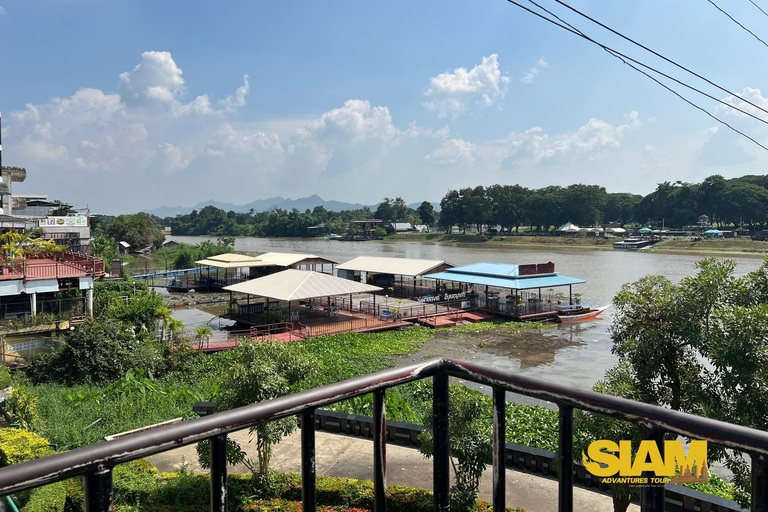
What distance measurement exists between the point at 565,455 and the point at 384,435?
0.56 metres

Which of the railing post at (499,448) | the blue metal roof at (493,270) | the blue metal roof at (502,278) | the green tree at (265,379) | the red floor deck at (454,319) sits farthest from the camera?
the blue metal roof at (493,270)

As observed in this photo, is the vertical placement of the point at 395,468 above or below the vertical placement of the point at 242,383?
below

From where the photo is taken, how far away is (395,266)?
34531mm

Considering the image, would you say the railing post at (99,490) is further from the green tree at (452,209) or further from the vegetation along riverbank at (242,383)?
the green tree at (452,209)

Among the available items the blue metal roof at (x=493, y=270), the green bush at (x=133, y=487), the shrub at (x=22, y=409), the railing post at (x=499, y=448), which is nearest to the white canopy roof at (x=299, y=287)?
the blue metal roof at (x=493, y=270)

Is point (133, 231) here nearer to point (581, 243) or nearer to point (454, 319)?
point (454, 319)

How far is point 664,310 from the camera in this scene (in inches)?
313

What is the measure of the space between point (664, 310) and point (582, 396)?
24.6ft

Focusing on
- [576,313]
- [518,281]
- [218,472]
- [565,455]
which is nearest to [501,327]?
[518,281]

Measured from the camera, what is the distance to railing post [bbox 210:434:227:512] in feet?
4.18

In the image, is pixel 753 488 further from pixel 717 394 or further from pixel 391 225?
pixel 391 225

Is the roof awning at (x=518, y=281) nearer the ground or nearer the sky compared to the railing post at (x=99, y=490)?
nearer the ground

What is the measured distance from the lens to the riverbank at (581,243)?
216 ft

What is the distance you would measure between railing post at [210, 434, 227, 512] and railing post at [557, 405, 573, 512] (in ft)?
3.00
